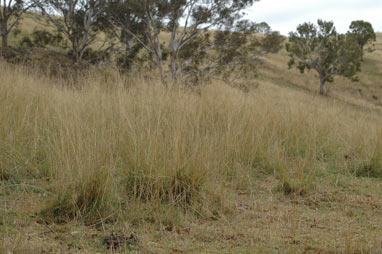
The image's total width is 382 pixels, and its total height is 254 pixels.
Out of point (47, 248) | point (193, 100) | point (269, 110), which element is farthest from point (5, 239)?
point (269, 110)

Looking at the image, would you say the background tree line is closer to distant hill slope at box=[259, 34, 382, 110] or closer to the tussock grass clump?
the tussock grass clump

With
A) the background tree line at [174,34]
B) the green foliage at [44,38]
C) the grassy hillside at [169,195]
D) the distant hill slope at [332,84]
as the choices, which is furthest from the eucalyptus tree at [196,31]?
the distant hill slope at [332,84]

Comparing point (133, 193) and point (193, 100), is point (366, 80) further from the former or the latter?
point (133, 193)

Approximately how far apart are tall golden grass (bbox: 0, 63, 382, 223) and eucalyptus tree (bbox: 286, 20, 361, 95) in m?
26.5

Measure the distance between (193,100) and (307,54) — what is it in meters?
29.6

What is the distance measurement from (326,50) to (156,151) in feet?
103

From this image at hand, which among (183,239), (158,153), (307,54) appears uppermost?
(307,54)

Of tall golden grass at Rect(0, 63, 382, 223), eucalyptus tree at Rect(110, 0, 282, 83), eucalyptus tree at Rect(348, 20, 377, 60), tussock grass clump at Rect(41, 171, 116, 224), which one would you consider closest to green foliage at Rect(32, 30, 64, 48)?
eucalyptus tree at Rect(110, 0, 282, 83)

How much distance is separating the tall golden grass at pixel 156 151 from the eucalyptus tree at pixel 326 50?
26545 millimetres

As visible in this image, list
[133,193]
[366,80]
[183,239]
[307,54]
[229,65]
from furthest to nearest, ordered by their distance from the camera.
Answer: [366,80], [307,54], [229,65], [133,193], [183,239]

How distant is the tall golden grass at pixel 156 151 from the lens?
→ 10.3 feet

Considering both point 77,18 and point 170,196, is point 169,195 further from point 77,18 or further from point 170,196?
point 77,18

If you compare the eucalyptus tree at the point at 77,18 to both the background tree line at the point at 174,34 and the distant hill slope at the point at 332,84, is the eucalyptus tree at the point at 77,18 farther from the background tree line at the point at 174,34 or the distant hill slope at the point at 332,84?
the distant hill slope at the point at 332,84

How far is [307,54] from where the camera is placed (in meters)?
33.6
